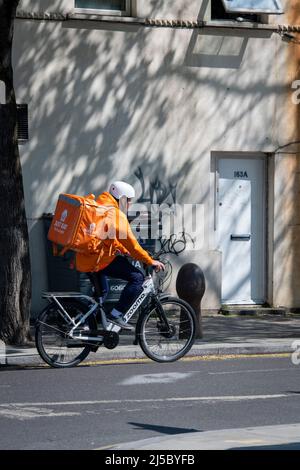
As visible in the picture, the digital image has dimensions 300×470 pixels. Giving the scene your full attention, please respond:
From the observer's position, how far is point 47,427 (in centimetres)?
849

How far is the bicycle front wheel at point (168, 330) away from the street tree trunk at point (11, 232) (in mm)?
1881

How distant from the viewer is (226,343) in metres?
13.7

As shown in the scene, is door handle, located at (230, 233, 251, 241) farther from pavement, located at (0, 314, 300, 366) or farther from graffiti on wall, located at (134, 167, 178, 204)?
pavement, located at (0, 314, 300, 366)

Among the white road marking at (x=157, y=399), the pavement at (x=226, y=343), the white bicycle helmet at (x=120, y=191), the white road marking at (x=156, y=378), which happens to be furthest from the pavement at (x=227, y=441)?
the pavement at (x=226, y=343)

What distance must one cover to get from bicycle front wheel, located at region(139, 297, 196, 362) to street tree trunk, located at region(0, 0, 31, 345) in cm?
188

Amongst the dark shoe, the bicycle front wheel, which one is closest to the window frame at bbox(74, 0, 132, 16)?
the bicycle front wheel

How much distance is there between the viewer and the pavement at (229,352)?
7.28 metres

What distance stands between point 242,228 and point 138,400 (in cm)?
856

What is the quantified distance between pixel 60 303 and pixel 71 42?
6.35m

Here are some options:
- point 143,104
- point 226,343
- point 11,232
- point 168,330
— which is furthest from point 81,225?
point 143,104

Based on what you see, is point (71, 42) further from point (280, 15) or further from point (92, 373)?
point (92, 373)

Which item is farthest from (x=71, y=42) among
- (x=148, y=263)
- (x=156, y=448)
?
(x=156, y=448)

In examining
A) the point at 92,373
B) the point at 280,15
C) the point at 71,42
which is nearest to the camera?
the point at 92,373

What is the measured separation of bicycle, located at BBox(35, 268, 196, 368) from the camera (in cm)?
1163
